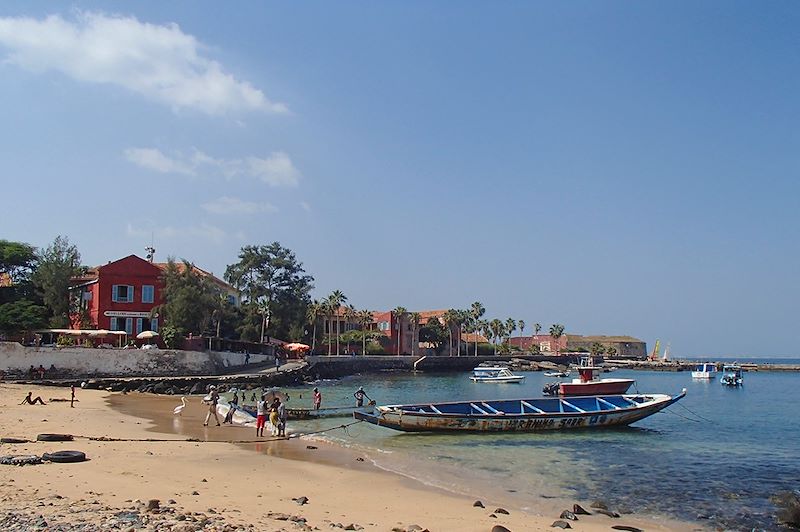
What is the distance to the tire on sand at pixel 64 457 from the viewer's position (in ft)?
57.0

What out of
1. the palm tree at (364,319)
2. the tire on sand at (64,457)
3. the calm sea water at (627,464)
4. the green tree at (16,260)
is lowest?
the calm sea water at (627,464)

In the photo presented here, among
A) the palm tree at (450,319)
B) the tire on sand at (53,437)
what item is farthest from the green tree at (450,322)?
the tire on sand at (53,437)

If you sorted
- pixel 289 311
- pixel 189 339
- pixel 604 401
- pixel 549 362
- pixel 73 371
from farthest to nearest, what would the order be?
pixel 549 362 < pixel 289 311 < pixel 189 339 < pixel 73 371 < pixel 604 401

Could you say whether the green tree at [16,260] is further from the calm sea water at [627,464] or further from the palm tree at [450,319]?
the palm tree at [450,319]

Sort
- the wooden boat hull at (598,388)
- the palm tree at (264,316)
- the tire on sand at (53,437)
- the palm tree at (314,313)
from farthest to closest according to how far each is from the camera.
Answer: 1. the palm tree at (314,313)
2. the palm tree at (264,316)
3. the wooden boat hull at (598,388)
4. the tire on sand at (53,437)

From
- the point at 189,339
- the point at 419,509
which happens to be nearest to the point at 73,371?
the point at 189,339

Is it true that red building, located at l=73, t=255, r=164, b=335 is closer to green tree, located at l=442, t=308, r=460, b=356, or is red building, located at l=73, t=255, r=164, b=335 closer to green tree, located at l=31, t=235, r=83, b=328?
green tree, located at l=31, t=235, r=83, b=328

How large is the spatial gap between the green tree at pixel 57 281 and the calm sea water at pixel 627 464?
1472 inches

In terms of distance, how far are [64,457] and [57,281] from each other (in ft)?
160

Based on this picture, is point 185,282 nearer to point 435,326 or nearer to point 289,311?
point 289,311

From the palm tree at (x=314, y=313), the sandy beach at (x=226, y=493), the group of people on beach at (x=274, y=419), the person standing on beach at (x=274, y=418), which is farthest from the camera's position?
the palm tree at (x=314, y=313)

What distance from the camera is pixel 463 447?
27531mm

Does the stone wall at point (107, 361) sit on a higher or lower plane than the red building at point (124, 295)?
lower

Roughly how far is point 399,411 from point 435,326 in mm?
96148
